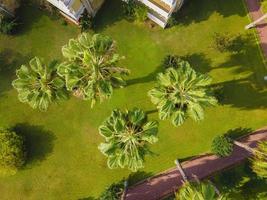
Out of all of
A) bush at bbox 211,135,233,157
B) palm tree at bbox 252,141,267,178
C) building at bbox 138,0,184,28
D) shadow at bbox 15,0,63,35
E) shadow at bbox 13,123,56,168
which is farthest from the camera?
shadow at bbox 15,0,63,35

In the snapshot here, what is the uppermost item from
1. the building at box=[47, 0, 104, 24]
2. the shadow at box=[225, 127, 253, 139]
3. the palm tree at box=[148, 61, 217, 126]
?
the building at box=[47, 0, 104, 24]

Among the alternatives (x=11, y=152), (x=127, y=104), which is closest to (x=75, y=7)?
(x=127, y=104)

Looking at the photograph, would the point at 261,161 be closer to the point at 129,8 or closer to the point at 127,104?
the point at 127,104

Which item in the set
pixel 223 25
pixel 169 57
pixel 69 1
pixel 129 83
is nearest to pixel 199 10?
pixel 223 25

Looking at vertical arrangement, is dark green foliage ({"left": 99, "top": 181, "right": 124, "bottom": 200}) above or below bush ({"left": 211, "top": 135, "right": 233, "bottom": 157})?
below

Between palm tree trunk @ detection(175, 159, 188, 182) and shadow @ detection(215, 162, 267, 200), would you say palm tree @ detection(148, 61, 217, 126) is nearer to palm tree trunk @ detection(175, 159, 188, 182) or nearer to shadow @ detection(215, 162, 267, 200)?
palm tree trunk @ detection(175, 159, 188, 182)

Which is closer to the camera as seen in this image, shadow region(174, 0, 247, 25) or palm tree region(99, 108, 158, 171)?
palm tree region(99, 108, 158, 171)

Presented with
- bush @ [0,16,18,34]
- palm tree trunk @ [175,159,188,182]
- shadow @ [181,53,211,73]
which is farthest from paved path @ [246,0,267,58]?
bush @ [0,16,18,34]
